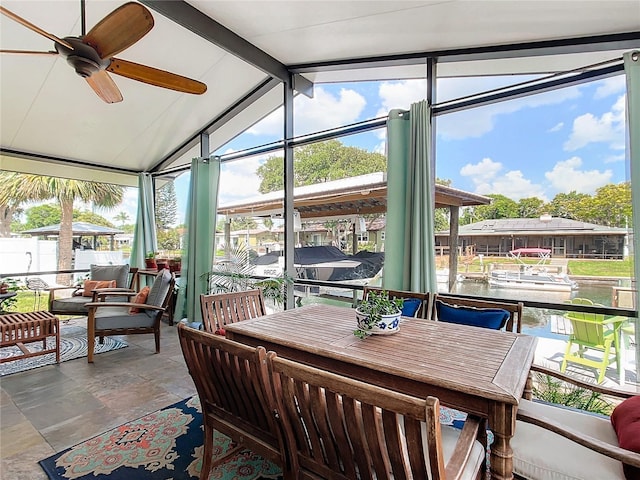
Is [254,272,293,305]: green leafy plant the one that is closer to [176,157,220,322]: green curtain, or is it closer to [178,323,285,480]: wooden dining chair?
[176,157,220,322]: green curtain

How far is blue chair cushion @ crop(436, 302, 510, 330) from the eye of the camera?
2.20 m

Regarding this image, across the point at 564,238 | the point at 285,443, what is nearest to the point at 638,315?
the point at 564,238

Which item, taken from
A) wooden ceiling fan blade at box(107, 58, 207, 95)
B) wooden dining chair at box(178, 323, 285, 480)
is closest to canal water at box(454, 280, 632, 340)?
wooden dining chair at box(178, 323, 285, 480)

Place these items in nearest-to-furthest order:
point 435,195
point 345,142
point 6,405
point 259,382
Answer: point 259,382
point 6,405
point 435,195
point 345,142

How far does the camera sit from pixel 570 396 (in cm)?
265

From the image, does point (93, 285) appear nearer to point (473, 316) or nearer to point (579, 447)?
point (473, 316)

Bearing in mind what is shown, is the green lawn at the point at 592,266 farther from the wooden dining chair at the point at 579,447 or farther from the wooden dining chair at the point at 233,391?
the wooden dining chair at the point at 233,391

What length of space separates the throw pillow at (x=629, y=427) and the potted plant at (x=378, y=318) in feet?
3.33

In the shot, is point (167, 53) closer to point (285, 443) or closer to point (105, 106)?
point (105, 106)

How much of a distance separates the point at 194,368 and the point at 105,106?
156 inches

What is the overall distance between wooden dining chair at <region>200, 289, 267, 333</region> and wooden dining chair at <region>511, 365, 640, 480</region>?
188 centimetres

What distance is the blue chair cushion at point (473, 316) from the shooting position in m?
2.20

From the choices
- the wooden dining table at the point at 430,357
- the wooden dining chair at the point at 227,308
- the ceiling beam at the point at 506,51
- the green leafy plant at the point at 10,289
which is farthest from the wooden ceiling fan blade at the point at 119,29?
the green leafy plant at the point at 10,289

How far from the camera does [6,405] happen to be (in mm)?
2662
